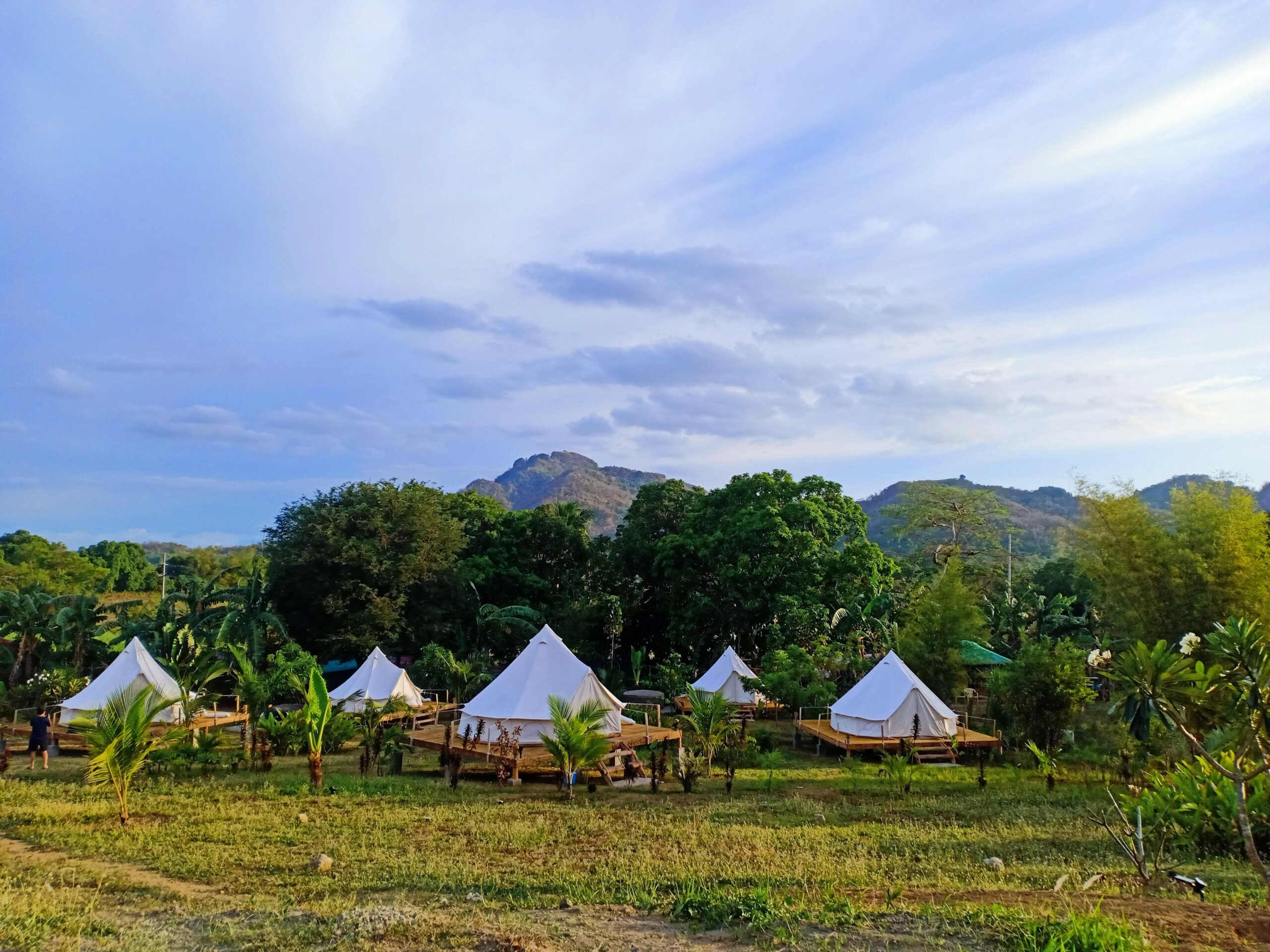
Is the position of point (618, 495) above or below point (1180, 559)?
above

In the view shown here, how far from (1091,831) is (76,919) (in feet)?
37.0

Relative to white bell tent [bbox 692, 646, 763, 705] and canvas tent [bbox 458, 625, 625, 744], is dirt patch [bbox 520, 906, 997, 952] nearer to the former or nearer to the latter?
canvas tent [bbox 458, 625, 625, 744]

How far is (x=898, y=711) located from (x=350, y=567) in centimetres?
1922

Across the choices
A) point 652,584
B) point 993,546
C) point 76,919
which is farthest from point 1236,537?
point 993,546

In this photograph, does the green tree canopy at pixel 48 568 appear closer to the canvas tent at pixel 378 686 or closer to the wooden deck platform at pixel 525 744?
the canvas tent at pixel 378 686

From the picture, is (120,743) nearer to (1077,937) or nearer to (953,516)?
(1077,937)

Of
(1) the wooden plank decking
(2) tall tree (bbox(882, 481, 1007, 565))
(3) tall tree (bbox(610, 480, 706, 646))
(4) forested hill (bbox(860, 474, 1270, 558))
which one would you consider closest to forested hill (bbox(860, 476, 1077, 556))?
(4) forested hill (bbox(860, 474, 1270, 558))

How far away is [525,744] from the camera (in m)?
16.8

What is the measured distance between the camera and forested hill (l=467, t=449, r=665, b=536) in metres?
121

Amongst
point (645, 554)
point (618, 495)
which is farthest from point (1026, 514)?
point (645, 554)

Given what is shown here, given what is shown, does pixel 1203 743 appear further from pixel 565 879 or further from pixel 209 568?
pixel 209 568

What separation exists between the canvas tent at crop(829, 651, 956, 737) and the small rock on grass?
1268 centimetres

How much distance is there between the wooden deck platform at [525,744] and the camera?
1516 cm

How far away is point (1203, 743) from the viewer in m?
12.3
